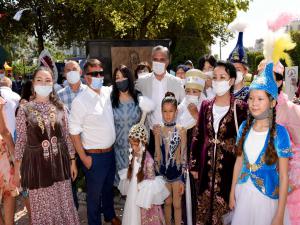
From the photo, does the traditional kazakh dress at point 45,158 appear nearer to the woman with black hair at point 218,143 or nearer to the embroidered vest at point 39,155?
the embroidered vest at point 39,155

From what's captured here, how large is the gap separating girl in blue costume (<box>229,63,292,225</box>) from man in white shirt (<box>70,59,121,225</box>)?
1.61 m

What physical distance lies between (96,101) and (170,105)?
87cm

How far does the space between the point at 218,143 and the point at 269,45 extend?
1085mm

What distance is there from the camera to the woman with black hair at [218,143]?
356 cm

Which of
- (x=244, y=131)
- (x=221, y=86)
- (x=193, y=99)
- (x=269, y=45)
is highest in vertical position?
(x=269, y=45)

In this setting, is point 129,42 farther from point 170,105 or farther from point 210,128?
point 210,128

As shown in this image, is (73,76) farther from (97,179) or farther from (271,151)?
(271,151)

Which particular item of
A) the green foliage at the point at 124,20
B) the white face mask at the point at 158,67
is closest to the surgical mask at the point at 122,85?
the white face mask at the point at 158,67

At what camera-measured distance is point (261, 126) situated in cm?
316

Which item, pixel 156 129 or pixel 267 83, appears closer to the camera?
pixel 267 83

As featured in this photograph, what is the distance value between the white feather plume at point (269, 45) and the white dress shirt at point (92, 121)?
191cm

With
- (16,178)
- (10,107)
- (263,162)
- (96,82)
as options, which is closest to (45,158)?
(16,178)

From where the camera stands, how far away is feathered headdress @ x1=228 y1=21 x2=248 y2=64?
4.58 m

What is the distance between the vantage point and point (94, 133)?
4.03 m
